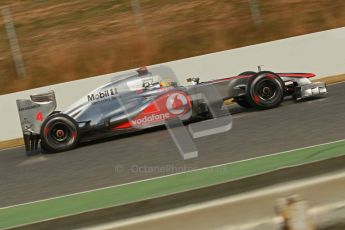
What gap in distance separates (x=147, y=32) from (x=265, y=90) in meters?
6.01

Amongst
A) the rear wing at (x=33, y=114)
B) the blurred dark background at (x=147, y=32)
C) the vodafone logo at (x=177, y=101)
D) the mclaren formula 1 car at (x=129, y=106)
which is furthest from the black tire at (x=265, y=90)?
the blurred dark background at (x=147, y=32)

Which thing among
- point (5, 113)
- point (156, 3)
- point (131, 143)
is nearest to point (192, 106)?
point (131, 143)

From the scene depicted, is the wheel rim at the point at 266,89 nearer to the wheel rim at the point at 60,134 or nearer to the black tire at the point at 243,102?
the black tire at the point at 243,102

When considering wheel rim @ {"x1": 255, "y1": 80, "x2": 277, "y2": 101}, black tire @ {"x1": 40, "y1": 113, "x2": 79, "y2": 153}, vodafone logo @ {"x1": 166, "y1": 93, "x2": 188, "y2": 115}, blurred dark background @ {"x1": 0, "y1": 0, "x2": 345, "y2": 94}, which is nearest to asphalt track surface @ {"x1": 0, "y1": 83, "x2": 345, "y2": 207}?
black tire @ {"x1": 40, "y1": 113, "x2": 79, "y2": 153}

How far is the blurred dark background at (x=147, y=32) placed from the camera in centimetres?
1383

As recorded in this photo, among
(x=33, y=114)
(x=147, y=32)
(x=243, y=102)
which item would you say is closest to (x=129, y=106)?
(x=33, y=114)

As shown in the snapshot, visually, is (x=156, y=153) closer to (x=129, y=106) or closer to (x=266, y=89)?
(x=129, y=106)

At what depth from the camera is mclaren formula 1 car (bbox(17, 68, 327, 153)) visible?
8.28 metres

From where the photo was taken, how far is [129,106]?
8344 mm

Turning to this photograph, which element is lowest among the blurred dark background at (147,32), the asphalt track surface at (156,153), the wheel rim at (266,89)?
the asphalt track surface at (156,153)

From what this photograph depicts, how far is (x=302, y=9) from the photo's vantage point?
49.6 ft

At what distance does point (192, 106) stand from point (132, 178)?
2584mm

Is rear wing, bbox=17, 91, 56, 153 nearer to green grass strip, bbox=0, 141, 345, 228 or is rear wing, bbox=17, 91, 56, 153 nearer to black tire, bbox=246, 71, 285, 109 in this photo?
black tire, bbox=246, 71, 285, 109

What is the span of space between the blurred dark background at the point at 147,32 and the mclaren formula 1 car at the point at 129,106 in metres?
5.04
